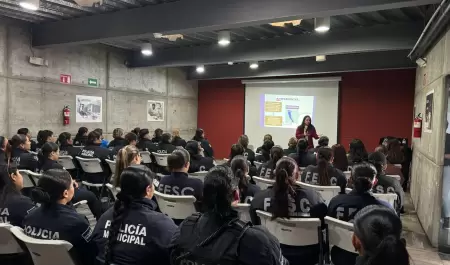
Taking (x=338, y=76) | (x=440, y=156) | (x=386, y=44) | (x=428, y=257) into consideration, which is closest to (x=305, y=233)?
(x=428, y=257)

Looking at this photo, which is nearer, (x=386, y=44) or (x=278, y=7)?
(x=278, y=7)

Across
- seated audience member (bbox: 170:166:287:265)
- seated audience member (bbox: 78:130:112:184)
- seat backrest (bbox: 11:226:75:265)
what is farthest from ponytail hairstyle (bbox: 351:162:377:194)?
seated audience member (bbox: 78:130:112:184)

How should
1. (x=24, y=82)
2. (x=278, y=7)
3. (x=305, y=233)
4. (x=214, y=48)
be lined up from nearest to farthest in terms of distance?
1. (x=305, y=233)
2. (x=278, y=7)
3. (x=24, y=82)
4. (x=214, y=48)

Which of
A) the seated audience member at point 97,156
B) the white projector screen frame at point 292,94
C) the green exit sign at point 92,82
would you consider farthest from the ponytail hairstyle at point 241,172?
the white projector screen frame at point 292,94

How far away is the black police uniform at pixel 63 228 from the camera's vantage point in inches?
78.2

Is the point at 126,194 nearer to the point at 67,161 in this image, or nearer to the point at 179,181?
the point at 179,181

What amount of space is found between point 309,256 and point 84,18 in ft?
19.2

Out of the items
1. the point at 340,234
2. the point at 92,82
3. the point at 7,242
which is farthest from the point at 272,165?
the point at 92,82

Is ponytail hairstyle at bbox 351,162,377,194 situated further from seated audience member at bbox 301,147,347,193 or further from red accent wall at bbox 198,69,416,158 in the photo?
red accent wall at bbox 198,69,416,158

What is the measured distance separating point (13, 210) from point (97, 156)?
Result: 3.08m

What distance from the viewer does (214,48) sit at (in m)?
8.68

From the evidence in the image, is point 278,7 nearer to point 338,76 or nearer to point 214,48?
point 214,48

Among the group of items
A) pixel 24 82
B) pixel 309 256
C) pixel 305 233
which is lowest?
pixel 309 256

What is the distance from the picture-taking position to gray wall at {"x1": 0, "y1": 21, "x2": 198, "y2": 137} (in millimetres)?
7312
